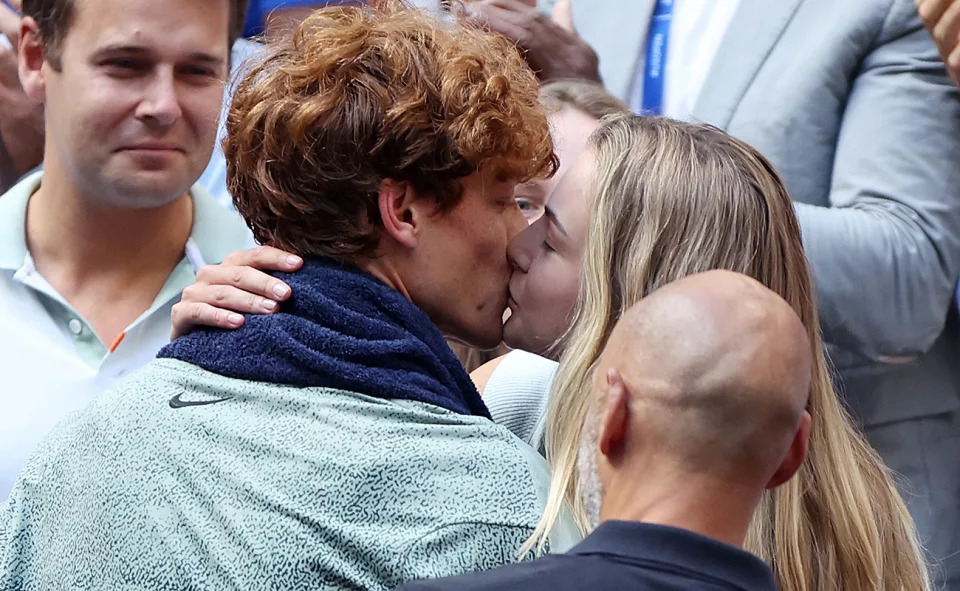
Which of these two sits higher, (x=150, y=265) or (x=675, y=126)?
(x=675, y=126)

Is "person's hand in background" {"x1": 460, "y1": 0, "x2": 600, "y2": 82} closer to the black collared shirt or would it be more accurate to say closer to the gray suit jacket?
the gray suit jacket

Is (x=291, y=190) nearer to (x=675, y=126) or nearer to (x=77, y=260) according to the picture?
(x=675, y=126)

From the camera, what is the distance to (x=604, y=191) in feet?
6.10

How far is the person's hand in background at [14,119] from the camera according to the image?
9.71ft

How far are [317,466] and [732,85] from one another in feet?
5.27

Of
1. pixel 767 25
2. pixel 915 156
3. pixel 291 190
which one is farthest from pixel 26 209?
pixel 915 156

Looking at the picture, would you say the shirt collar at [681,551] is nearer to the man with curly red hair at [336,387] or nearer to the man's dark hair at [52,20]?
the man with curly red hair at [336,387]

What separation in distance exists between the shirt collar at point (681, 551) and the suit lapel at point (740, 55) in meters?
1.60

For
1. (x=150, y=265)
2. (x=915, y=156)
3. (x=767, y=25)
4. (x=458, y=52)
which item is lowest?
(x=150, y=265)

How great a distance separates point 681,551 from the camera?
3.78 feet

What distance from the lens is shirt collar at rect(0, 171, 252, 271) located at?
245cm

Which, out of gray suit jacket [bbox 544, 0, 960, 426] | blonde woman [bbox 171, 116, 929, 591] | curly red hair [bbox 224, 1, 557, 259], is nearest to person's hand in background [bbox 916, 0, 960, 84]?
gray suit jacket [bbox 544, 0, 960, 426]

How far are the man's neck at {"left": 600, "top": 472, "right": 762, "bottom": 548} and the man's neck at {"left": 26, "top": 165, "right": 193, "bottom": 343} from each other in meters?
1.50

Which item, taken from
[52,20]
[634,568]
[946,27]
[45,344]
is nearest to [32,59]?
[52,20]
